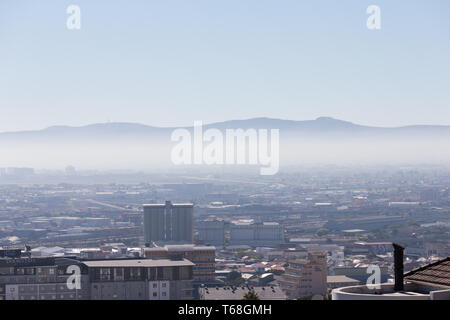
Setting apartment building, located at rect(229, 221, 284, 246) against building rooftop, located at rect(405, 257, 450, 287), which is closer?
building rooftop, located at rect(405, 257, 450, 287)

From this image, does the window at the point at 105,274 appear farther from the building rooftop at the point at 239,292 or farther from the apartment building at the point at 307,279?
the apartment building at the point at 307,279

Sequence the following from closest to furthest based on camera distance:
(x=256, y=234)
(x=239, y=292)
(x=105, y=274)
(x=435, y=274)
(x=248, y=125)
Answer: (x=435, y=274) < (x=105, y=274) < (x=239, y=292) < (x=256, y=234) < (x=248, y=125)

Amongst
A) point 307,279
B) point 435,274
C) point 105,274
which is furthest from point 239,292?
point 435,274

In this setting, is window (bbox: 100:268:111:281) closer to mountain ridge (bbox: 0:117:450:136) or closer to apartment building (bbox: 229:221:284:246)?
apartment building (bbox: 229:221:284:246)

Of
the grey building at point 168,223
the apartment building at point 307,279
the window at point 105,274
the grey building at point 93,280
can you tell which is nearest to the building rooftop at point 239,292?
the apartment building at point 307,279

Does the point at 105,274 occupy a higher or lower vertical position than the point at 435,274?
lower

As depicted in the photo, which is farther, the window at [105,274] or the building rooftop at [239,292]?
the building rooftop at [239,292]

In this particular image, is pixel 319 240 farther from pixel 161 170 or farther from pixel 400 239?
pixel 161 170

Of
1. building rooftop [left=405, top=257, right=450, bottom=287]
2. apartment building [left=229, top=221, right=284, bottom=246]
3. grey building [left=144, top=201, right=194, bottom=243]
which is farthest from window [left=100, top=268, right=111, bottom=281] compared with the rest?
apartment building [left=229, top=221, right=284, bottom=246]

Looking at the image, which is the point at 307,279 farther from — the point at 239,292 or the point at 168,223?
the point at 168,223
